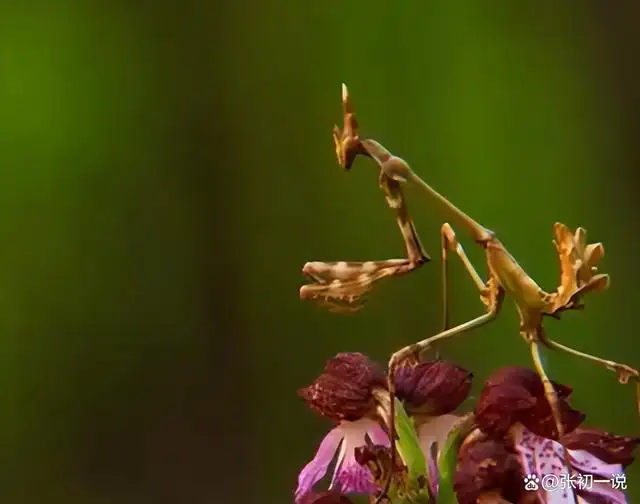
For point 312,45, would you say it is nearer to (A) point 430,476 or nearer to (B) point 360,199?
(B) point 360,199

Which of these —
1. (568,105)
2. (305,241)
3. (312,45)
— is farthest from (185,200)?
(568,105)

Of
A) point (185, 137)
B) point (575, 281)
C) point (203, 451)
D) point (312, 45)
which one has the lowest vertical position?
point (203, 451)

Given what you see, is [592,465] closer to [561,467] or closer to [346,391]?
[561,467]

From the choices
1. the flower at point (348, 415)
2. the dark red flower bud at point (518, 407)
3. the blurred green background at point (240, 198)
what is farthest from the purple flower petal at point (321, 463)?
the blurred green background at point (240, 198)

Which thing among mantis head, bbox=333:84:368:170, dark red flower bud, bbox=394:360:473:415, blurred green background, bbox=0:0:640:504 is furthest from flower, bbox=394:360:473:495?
blurred green background, bbox=0:0:640:504

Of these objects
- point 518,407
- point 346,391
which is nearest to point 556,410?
point 518,407

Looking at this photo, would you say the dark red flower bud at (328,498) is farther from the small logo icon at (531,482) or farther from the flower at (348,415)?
the small logo icon at (531,482)
